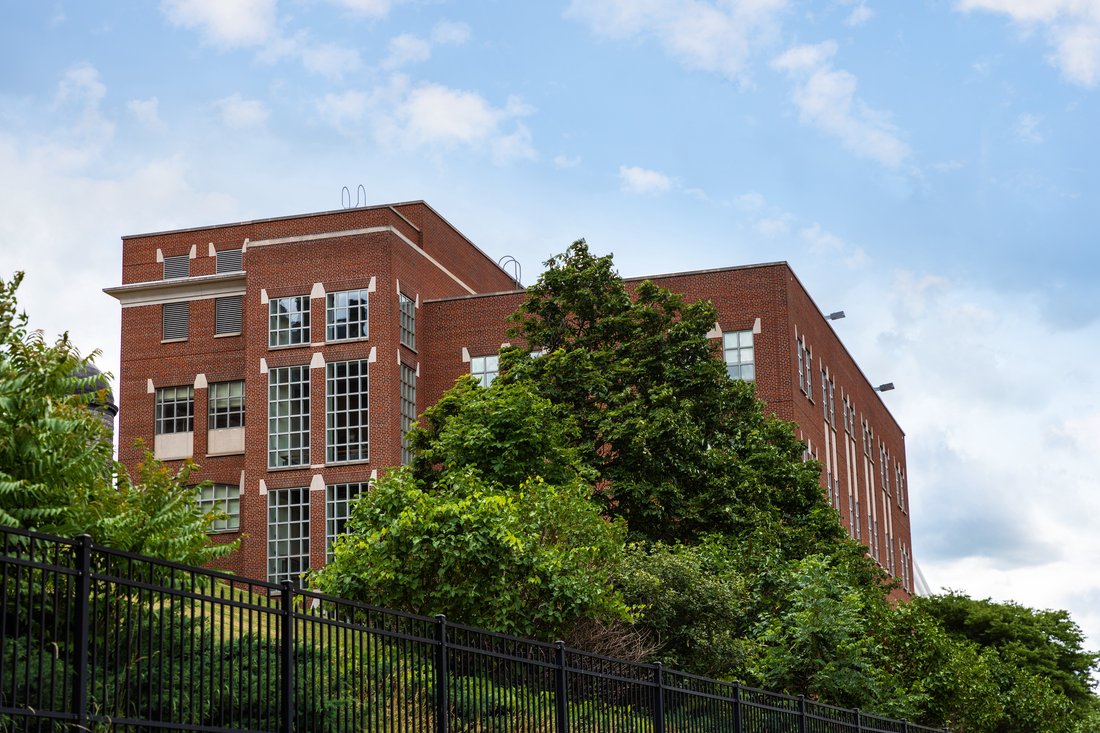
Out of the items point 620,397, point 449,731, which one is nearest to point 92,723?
point 449,731

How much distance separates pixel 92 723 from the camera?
966cm

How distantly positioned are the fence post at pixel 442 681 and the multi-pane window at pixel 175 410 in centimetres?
4601

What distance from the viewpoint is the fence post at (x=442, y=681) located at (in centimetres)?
1227

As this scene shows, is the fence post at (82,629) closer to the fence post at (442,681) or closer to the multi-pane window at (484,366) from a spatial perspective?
the fence post at (442,681)

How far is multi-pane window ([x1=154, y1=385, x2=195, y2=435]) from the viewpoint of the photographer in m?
57.0

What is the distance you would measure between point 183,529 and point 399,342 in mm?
36068

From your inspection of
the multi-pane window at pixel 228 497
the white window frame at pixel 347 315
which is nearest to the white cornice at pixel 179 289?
the white window frame at pixel 347 315

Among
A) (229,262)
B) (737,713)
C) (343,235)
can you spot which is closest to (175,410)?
(229,262)

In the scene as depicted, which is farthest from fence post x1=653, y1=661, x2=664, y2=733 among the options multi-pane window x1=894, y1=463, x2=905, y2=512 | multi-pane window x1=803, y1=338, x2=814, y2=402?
multi-pane window x1=894, y1=463, x2=905, y2=512

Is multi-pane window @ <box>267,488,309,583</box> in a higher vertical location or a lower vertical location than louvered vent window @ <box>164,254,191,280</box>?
lower

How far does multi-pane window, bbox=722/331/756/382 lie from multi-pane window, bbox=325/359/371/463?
1305cm

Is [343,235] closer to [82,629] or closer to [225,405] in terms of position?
[225,405]

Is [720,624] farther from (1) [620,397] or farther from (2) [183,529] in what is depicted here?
(2) [183,529]

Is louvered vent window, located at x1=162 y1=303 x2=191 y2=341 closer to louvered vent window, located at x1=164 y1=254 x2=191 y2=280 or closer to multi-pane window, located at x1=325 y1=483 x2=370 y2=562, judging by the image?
louvered vent window, located at x1=164 y1=254 x2=191 y2=280
